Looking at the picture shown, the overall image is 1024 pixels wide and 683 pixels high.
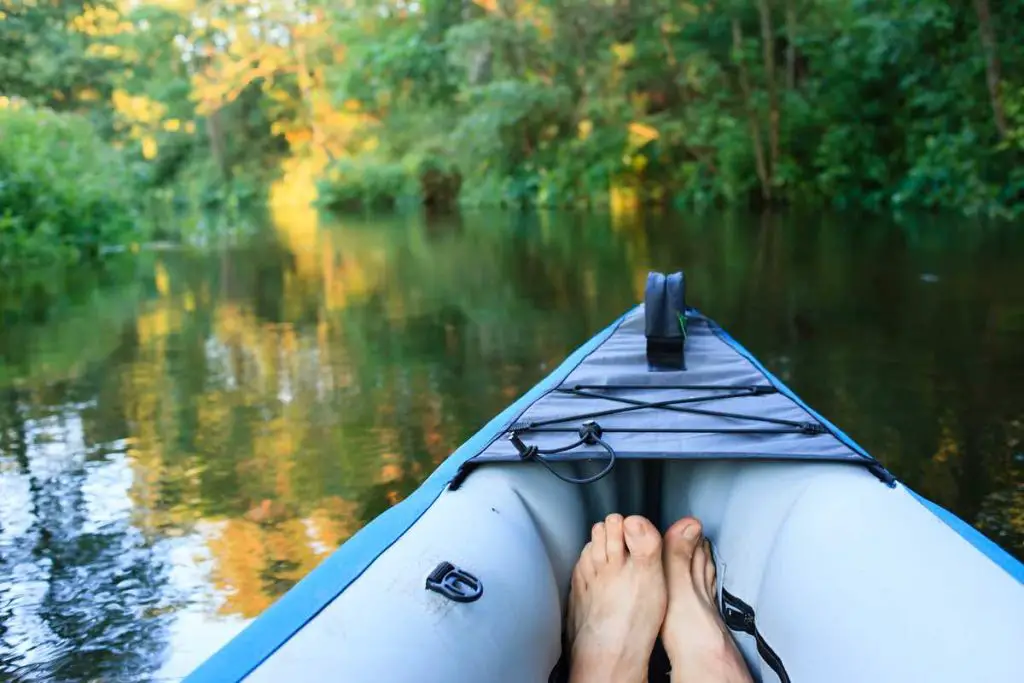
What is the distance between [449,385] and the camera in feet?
14.4

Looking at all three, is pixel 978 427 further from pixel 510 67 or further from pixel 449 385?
pixel 510 67

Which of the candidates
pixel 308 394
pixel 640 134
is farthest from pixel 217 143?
pixel 308 394

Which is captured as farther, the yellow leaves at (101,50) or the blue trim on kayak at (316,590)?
the yellow leaves at (101,50)

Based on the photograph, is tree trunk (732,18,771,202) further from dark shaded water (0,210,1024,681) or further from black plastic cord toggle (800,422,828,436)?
black plastic cord toggle (800,422,828,436)

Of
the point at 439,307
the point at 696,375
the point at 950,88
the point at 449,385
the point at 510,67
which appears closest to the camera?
the point at 696,375

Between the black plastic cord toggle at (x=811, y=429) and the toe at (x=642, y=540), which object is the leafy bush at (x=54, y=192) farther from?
the black plastic cord toggle at (x=811, y=429)

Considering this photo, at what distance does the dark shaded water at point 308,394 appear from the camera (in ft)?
8.05

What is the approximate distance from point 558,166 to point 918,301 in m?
14.3

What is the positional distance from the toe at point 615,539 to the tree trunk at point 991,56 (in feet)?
41.7

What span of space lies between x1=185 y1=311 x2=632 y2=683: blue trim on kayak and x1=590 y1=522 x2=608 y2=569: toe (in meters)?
0.25

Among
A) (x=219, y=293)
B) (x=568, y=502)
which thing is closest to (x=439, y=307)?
(x=219, y=293)

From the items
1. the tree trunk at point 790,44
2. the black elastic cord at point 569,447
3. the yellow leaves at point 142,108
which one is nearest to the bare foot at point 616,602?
the black elastic cord at point 569,447

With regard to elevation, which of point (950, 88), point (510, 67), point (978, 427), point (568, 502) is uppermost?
point (510, 67)

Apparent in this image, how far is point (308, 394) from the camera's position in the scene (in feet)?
14.1
